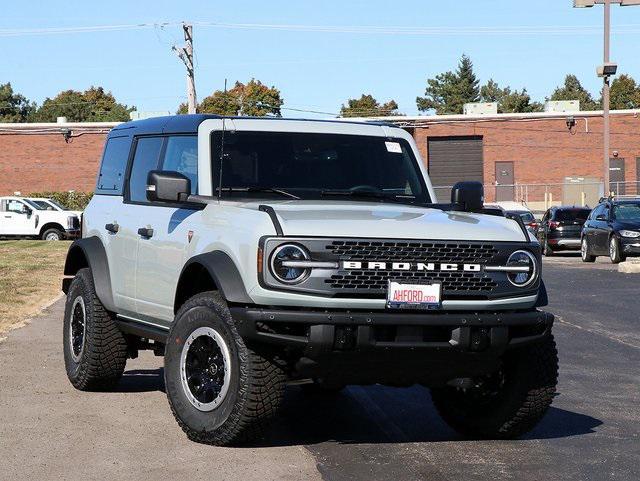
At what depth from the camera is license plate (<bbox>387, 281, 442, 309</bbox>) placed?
7098mm

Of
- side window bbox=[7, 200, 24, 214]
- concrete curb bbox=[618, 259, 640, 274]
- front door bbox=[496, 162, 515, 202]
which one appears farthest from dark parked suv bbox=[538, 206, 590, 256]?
front door bbox=[496, 162, 515, 202]

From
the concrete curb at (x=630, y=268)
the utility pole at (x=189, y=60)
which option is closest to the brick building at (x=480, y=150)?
the utility pole at (x=189, y=60)

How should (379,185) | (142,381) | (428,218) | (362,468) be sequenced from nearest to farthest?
(362,468) < (428,218) < (379,185) < (142,381)

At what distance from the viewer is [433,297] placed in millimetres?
7172

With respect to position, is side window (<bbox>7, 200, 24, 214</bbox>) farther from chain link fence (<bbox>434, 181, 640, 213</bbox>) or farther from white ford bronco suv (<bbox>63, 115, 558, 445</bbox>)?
white ford bronco suv (<bbox>63, 115, 558, 445</bbox>)

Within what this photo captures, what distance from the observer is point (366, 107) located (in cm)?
14100

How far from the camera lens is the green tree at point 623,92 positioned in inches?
5133

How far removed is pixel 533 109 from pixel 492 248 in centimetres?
13186

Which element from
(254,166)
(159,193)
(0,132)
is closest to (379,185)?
(254,166)

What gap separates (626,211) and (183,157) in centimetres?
2539

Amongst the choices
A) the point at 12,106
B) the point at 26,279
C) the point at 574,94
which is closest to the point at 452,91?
the point at 574,94

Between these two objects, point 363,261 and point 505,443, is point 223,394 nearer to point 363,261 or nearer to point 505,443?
point 363,261

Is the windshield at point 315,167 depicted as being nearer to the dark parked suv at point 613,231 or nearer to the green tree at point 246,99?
the dark parked suv at point 613,231

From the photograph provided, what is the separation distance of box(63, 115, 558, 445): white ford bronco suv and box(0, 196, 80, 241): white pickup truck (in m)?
37.4
